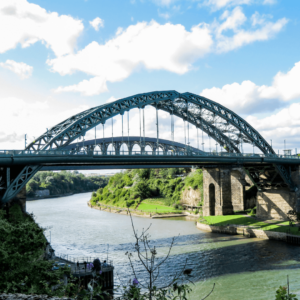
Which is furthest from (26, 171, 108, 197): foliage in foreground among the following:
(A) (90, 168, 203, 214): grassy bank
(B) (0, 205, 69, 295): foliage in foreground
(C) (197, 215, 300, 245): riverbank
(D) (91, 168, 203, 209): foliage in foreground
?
(B) (0, 205, 69, 295): foliage in foreground

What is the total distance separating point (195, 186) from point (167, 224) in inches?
647

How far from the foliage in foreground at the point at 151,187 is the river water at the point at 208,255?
23.2 m

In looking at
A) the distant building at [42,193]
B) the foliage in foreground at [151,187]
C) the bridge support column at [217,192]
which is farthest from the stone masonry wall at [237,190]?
the distant building at [42,193]

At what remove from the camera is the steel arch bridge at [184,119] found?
38.6 metres

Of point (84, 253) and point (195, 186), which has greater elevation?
point (195, 186)

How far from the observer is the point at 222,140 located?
6475cm

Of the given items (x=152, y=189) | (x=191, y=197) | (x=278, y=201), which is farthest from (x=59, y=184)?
(x=278, y=201)

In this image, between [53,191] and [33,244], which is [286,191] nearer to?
[33,244]

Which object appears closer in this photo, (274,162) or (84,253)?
(84,253)

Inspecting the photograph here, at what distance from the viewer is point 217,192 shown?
53906 mm

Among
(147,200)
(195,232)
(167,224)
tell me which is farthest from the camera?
(147,200)

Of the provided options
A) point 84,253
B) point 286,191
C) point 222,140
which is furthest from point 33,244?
point 222,140

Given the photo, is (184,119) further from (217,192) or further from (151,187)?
(151,187)

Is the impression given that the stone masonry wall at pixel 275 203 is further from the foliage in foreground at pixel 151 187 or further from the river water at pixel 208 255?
the foliage in foreground at pixel 151 187
